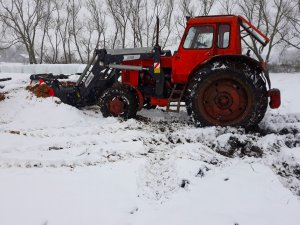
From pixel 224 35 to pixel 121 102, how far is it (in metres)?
2.65

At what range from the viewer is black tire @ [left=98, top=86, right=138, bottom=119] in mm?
7223

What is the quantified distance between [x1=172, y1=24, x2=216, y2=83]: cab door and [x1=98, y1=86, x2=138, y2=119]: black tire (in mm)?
1199

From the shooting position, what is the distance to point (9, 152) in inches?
196

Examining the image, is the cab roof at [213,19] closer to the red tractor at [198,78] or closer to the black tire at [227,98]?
the red tractor at [198,78]

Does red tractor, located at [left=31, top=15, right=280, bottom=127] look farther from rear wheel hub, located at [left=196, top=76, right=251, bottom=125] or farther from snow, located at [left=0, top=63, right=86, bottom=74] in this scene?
snow, located at [left=0, top=63, right=86, bottom=74]

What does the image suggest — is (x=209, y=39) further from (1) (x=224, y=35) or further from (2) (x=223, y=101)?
(2) (x=223, y=101)

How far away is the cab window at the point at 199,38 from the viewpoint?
21.2 ft

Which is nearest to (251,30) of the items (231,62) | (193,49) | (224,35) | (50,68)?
(224,35)

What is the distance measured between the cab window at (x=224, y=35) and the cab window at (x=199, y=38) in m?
0.16

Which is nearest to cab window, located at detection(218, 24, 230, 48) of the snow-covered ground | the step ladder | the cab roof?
the cab roof

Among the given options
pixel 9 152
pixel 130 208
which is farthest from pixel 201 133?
pixel 9 152

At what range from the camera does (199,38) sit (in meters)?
6.56

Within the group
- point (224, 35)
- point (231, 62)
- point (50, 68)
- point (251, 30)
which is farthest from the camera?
point (50, 68)

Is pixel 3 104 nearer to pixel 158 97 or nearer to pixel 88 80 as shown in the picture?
pixel 88 80
